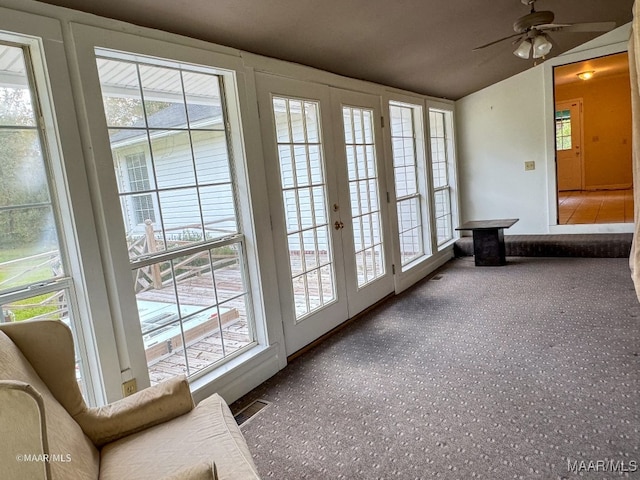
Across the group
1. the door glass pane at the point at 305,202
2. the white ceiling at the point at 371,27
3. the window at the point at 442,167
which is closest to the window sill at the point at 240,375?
the door glass pane at the point at 305,202

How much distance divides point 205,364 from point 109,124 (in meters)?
1.45

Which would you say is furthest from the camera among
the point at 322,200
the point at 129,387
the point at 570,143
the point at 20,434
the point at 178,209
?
the point at 570,143

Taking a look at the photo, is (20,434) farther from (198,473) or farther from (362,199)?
(362,199)

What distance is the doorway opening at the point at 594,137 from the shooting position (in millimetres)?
9023

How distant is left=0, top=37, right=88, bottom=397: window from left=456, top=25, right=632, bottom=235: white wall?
5612 mm

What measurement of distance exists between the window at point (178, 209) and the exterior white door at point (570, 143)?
29.9 feet

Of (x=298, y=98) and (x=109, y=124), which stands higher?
(x=298, y=98)

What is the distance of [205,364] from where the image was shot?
2617 mm

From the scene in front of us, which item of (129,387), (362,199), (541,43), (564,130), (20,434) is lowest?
(129,387)

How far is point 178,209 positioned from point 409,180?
3.33 metres

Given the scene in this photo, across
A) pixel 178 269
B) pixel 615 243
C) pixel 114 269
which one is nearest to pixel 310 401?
pixel 178 269

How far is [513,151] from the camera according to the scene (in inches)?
235

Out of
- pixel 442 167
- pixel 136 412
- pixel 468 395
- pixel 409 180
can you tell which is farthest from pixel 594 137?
pixel 136 412

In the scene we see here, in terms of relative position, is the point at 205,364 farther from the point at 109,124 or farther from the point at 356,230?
the point at 356,230
